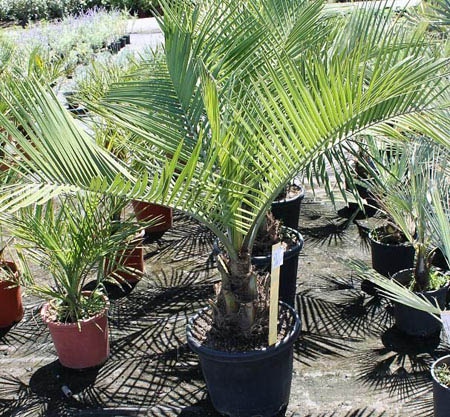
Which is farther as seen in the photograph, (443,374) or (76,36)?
(76,36)

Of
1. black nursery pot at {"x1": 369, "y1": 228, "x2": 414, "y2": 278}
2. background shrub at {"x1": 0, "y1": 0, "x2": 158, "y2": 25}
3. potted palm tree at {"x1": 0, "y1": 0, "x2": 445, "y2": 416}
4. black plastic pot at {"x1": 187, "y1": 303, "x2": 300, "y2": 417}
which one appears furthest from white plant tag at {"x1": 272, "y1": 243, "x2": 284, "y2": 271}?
background shrub at {"x1": 0, "y1": 0, "x2": 158, "y2": 25}

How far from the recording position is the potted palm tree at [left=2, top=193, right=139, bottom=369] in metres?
2.78

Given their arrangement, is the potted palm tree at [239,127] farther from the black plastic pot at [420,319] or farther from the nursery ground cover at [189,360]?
the black plastic pot at [420,319]

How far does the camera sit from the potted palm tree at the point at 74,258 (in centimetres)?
278

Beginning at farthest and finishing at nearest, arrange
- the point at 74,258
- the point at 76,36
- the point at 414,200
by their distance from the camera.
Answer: the point at 76,36, the point at 414,200, the point at 74,258

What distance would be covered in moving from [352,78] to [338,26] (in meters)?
1.34

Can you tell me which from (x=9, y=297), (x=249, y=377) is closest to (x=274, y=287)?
(x=249, y=377)

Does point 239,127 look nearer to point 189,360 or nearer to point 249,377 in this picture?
point 249,377

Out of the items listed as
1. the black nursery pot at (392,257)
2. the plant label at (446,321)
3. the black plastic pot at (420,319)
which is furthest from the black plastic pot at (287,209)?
the plant label at (446,321)

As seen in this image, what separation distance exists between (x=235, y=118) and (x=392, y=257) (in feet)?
5.30

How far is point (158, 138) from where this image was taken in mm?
2385

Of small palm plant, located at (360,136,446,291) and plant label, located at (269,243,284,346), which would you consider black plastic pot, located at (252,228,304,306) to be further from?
plant label, located at (269,243,284,346)

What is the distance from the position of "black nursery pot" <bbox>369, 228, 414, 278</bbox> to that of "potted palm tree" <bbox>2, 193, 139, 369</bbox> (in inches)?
52.2

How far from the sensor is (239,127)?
228 centimetres
